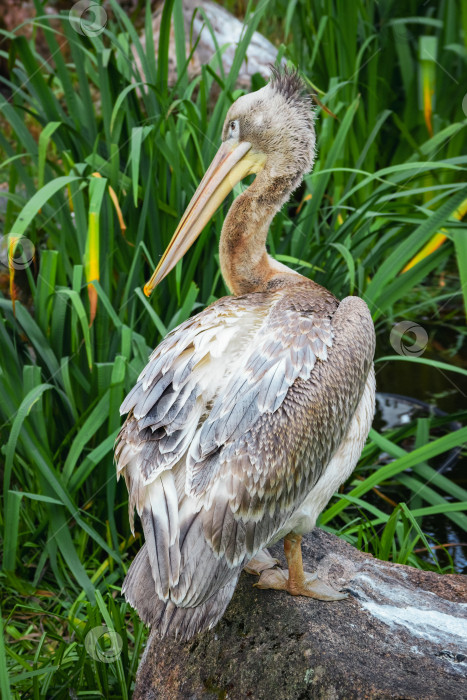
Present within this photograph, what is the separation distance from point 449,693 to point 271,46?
20.1 ft

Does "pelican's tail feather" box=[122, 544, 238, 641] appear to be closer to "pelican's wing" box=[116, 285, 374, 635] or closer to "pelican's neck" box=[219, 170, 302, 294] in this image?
"pelican's wing" box=[116, 285, 374, 635]

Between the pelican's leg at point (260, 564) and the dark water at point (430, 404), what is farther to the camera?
the dark water at point (430, 404)

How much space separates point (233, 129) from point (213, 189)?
0.25m

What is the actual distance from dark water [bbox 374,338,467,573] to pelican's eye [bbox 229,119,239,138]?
4.65ft

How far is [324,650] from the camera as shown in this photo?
7.65 feet

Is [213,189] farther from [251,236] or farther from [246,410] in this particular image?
[246,410]

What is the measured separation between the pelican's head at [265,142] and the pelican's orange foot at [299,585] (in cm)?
121

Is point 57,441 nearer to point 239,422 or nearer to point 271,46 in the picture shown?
point 239,422

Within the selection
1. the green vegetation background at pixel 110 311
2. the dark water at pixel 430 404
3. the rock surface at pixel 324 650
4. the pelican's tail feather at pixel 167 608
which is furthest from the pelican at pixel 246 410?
the dark water at pixel 430 404

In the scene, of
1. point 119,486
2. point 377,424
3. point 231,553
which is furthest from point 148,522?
point 377,424

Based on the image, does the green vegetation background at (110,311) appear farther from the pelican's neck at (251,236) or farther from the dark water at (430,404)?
the pelican's neck at (251,236)

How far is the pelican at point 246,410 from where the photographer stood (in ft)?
7.62

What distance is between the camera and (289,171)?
319 cm

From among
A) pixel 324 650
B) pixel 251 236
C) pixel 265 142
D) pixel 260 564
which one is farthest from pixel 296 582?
pixel 265 142
